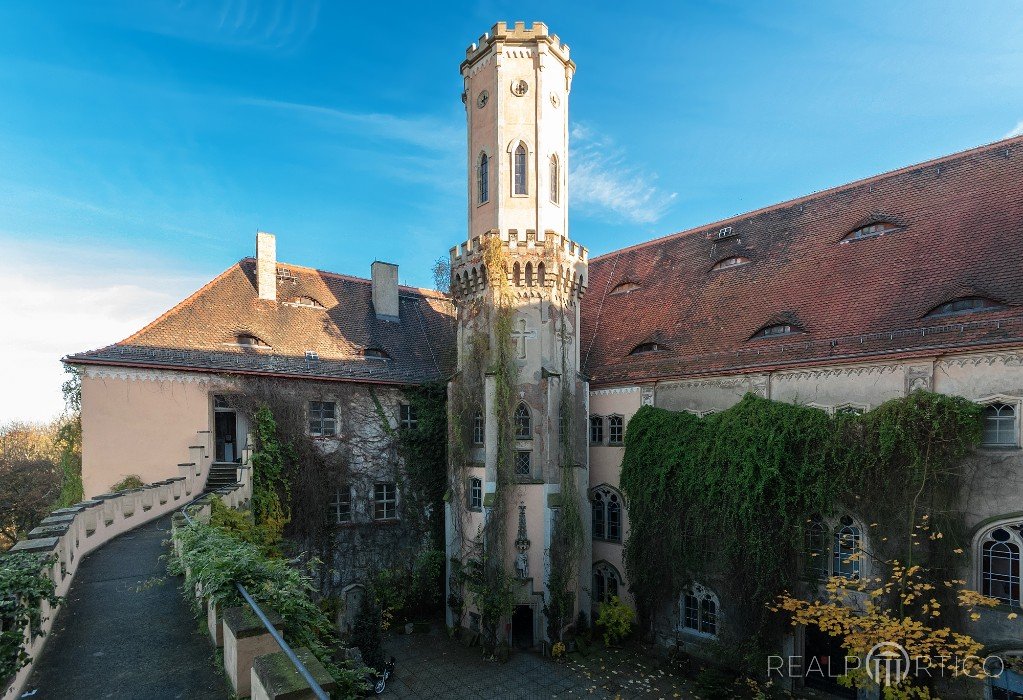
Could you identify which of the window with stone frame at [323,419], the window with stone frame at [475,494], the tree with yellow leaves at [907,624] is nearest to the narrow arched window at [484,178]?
the window with stone frame at [323,419]

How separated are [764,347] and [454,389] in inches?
452

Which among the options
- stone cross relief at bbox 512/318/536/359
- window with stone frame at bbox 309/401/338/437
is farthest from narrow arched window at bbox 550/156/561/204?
window with stone frame at bbox 309/401/338/437

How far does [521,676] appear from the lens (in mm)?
16203

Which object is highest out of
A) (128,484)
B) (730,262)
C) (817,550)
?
(730,262)

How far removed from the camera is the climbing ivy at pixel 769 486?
42.7 feet

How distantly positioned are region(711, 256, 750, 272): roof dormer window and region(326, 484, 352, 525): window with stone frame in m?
17.6

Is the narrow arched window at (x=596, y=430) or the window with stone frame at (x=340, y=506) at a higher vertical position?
the narrow arched window at (x=596, y=430)

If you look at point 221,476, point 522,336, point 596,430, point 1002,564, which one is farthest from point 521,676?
point 1002,564

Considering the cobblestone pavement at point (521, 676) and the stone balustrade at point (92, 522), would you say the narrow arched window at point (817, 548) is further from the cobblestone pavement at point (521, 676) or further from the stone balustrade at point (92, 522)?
the stone balustrade at point (92, 522)

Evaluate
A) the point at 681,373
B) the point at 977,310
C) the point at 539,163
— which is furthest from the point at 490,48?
the point at 977,310

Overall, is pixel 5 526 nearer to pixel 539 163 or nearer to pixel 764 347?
pixel 539 163

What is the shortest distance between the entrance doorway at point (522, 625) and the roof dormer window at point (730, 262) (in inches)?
606

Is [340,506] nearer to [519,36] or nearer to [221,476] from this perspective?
[221,476]

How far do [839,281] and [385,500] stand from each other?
743 inches
